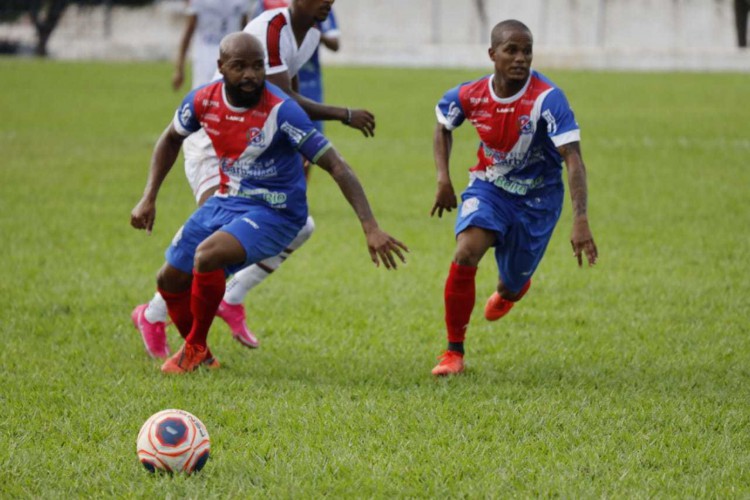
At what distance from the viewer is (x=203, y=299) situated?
564 cm

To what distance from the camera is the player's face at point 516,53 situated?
5.59 meters

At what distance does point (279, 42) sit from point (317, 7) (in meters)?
0.28

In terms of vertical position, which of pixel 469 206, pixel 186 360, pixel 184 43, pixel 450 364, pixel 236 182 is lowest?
pixel 450 364

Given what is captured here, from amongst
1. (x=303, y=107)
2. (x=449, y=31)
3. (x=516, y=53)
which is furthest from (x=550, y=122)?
(x=449, y=31)

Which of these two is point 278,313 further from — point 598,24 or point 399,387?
point 598,24

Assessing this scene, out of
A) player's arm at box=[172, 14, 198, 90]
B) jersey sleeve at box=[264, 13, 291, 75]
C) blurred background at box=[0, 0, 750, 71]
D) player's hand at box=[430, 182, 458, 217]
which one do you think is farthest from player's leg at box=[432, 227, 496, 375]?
blurred background at box=[0, 0, 750, 71]

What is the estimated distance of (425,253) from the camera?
30.6 ft

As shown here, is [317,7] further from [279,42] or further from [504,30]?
[504,30]

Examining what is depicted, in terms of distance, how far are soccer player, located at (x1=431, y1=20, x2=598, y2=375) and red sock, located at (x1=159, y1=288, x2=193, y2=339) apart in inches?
51.5

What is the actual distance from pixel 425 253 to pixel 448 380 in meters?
3.79

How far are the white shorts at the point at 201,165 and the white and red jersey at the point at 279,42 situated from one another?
58 cm

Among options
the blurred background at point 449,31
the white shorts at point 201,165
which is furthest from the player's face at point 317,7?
the blurred background at point 449,31

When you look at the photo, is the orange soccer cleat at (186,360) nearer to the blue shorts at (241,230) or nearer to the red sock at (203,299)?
the red sock at (203,299)

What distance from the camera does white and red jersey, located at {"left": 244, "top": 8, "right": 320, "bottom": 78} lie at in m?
6.23
